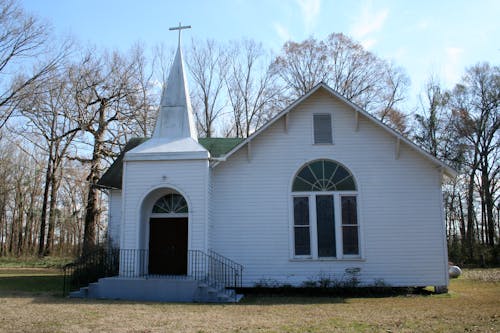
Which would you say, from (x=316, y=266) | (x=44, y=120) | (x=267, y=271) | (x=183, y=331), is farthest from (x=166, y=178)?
(x=44, y=120)

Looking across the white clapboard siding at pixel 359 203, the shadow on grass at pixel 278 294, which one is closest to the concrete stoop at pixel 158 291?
the shadow on grass at pixel 278 294

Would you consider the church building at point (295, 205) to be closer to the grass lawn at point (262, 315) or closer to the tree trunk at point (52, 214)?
the grass lawn at point (262, 315)

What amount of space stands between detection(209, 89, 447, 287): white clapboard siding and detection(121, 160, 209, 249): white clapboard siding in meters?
1.04

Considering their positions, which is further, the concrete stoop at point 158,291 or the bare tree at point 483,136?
the bare tree at point 483,136

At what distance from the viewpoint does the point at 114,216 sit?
1833 centimetres

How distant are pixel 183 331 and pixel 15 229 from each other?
1431 inches

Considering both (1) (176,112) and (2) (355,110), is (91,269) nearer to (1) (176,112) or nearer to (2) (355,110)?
(1) (176,112)

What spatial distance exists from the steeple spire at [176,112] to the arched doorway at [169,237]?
239cm

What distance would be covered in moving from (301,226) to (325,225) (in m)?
0.85

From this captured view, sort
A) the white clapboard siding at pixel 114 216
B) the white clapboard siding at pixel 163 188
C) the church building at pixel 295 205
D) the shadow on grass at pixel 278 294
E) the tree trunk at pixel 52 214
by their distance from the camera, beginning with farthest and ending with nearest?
the tree trunk at pixel 52 214 < the white clapboard siding at pixel 114 216 < the church building at pixel 295 205 < the white clapboard siding at pixel 163 188 < the shadow on grass at pixel 278 294

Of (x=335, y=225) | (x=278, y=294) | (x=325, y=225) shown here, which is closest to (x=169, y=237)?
(x=278, y=294)

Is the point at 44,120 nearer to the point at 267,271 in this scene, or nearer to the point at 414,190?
the point at 267,271

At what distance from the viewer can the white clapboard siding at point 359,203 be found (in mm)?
14891

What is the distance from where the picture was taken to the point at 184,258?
1552 cm
